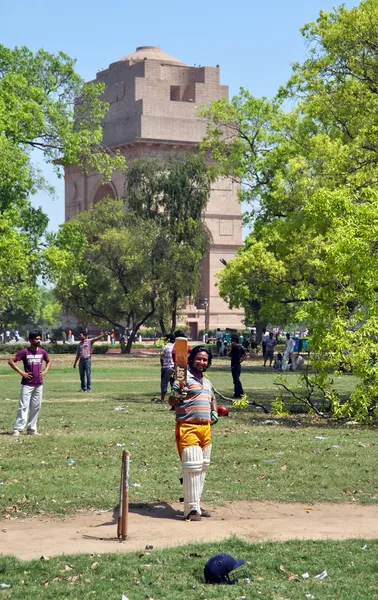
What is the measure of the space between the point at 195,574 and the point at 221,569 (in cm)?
38

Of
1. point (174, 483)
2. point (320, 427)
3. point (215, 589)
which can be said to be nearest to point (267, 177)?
point (320, 427)

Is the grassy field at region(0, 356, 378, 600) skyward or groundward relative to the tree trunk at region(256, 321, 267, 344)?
groundward

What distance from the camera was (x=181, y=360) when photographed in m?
11.6

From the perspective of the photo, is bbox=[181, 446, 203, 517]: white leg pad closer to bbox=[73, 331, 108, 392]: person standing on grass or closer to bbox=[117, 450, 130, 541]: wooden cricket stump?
bbox=[117, 450, 130, 541]: wooden cricket stump

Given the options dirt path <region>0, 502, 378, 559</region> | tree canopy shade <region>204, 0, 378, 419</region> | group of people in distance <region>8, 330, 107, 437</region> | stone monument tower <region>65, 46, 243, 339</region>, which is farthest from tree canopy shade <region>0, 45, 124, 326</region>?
stone monument tower <region>65, 46, 243, 339</region>

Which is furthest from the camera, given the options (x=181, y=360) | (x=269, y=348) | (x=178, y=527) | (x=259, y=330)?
(x=259, y=330)

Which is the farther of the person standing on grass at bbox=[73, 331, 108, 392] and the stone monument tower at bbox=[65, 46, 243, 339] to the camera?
the stone monument tower at bbox=[65, 46, 243, 339]

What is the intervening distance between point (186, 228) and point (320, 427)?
4975 cm

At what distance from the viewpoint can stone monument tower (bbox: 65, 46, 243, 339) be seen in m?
95.9

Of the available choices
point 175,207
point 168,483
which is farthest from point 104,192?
point 168,483

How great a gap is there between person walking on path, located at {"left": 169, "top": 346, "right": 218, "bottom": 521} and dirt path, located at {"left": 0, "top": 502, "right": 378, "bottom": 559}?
0.30 m

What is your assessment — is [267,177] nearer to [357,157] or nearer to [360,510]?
[357,157]

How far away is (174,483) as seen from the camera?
47.1 ft

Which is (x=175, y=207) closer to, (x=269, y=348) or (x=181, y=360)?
(x=269, y=348)
